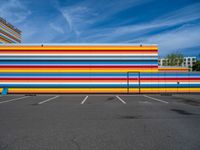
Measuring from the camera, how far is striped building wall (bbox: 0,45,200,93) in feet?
65.2

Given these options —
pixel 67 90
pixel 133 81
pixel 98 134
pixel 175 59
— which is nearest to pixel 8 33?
pixel 67 90

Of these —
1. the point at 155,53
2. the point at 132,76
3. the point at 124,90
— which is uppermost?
the point at 155,53

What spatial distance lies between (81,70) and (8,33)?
16.2 metres

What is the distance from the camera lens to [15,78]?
782 inches

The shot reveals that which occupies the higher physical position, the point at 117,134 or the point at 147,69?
the point at 147,69

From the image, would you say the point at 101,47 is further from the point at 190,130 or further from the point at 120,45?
the point at 190,130

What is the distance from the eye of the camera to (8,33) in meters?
26.8

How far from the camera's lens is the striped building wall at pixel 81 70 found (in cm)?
1988

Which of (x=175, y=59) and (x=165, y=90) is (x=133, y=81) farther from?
(x=175, y=59)

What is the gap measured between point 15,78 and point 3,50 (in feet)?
12.9

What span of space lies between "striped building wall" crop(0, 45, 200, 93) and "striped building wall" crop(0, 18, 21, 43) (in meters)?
6.53

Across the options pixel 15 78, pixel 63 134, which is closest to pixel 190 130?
pixel 63 134

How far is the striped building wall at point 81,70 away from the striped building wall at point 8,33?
6531mm

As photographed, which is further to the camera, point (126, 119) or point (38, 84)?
point (38, 84)
